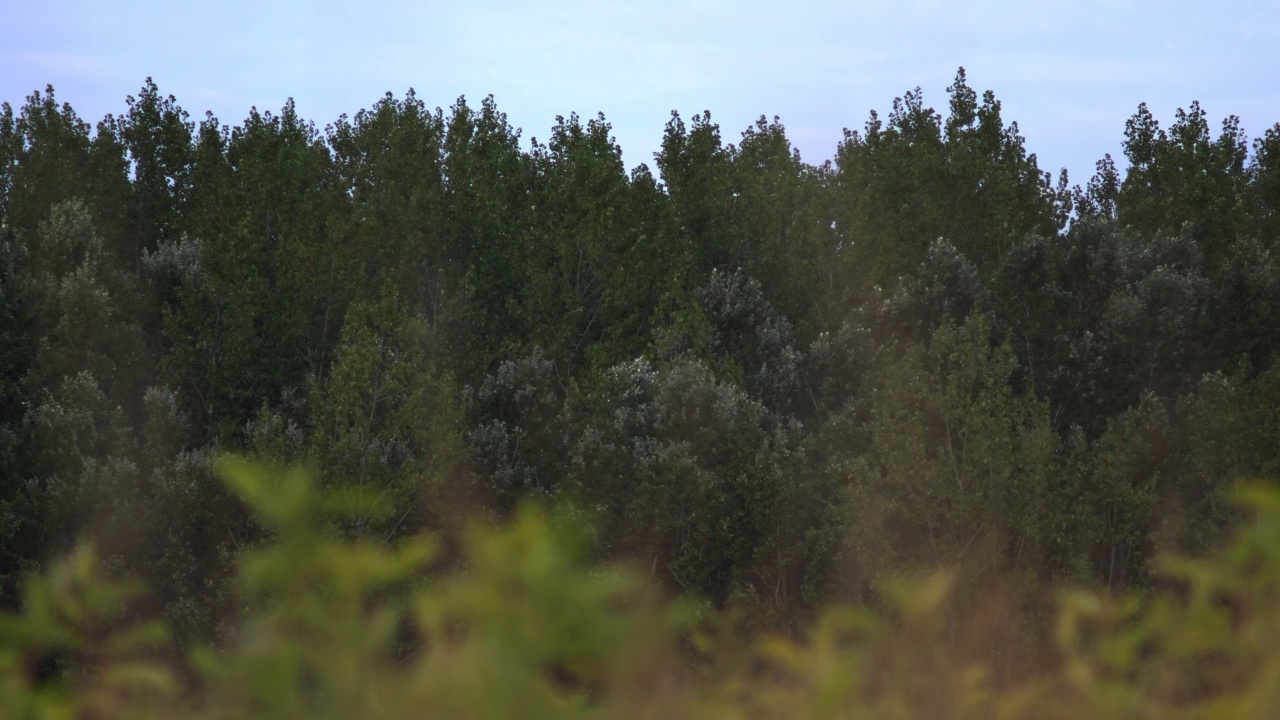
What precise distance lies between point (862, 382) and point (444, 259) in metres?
18.4

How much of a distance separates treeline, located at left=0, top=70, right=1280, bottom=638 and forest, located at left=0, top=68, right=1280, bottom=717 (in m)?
0.15

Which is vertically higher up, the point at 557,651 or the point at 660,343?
the point at 660,343

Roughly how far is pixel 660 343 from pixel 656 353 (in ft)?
6.46

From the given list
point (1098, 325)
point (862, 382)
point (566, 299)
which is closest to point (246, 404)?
point (566, 299)

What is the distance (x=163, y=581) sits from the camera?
43.6 meters

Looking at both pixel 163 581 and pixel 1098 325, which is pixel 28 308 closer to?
pixel 163 581

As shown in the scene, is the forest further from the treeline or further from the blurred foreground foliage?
the blurred foreground foliage

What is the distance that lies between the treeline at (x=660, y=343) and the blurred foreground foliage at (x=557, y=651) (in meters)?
32.3

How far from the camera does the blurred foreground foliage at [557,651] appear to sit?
9.20 ft

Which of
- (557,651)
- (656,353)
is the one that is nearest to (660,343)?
(656,353)

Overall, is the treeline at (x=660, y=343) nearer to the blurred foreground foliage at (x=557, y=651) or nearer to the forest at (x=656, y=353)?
the forest at (x=656, y=353)

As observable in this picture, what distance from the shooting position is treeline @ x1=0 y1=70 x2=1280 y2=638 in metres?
38.7

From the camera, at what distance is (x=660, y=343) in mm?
48469

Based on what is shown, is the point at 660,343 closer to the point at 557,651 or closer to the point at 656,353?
the point at 656,353
